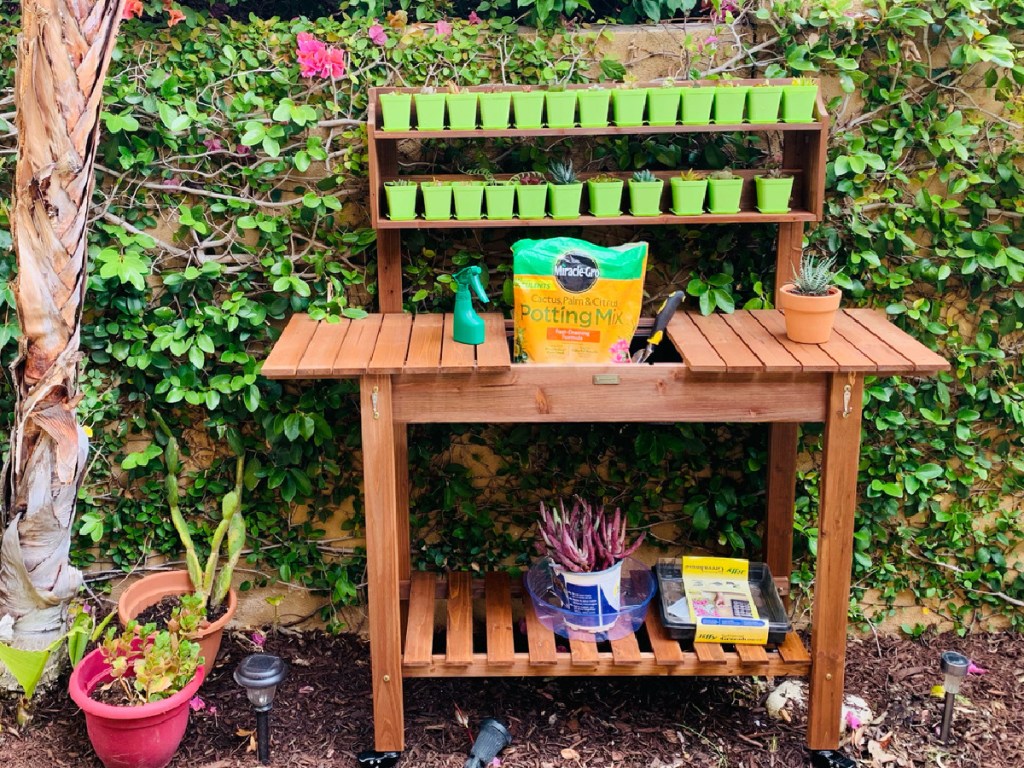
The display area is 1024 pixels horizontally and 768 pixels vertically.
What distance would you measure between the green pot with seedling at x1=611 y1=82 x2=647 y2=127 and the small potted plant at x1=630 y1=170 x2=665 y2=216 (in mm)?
144

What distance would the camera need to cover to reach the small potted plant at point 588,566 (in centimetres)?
282

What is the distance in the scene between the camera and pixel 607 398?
2.57 meters

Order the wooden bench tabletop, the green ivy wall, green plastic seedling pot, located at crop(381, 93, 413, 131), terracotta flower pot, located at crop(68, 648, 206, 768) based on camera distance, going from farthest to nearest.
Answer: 1. the green ivy wall
2. green plastic seedling pot, located at crop(381, 93, 413, 131)
3. terracotta flower pot, located at crop(68, 648, 206, 768)
4. the wooden bench tabletop

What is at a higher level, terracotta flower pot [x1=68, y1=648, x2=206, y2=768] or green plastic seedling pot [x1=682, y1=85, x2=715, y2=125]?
green plastic seedling pot [x1=682, y1=85, x2=715, y2=125]

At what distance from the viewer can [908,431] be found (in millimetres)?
3186

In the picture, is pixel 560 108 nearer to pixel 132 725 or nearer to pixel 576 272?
pixel 576 272

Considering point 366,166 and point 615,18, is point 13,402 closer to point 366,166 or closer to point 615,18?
point 366,166

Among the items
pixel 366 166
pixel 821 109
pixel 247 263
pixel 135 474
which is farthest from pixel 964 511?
A: pixel 135 474

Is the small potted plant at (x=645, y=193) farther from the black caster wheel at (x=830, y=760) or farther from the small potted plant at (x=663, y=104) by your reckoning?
the black caster wheel at (x=830, y=760)

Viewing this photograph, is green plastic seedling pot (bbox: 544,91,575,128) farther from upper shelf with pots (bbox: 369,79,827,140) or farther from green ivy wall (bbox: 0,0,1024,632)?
green ivy wall (bbox: 0,0,1024,632)

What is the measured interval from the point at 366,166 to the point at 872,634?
2192mm

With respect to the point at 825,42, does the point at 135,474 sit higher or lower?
lower

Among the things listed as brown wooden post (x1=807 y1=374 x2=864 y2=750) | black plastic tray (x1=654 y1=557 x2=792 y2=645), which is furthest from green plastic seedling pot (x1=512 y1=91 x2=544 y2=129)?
black plastic tray (x1=654 y1=557 x2=792 y2=645)

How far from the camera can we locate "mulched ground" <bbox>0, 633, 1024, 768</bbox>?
2.82 metres
